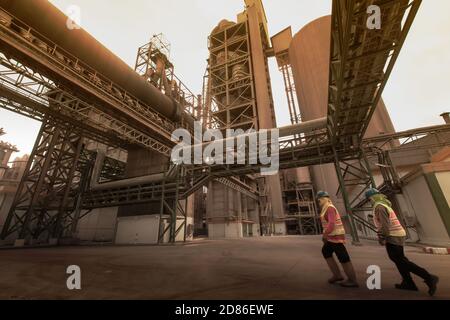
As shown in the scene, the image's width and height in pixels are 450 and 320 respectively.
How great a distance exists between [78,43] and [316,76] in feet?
91.2

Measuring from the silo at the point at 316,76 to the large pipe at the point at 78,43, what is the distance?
22.0 m

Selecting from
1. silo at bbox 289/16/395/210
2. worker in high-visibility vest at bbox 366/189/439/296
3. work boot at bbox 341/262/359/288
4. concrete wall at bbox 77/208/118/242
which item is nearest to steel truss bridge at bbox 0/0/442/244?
concrete wall at bbox 77/208/118/242

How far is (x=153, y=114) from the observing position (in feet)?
51.6

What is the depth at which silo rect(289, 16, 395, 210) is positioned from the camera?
2555 cm

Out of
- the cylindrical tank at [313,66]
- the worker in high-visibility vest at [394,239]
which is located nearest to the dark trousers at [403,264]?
the worker in high-visibility vest at [394,239]

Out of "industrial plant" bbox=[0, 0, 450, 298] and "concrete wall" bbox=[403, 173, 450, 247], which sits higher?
"industrial plant" bbox=[0, 0, 450, 298]

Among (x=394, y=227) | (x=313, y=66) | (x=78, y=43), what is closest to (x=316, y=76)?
(x=313, y=66)

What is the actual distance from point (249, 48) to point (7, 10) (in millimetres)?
24980

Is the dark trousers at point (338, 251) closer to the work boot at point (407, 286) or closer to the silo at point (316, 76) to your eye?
the work boot at point (407, 286)

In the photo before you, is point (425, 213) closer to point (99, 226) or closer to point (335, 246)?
point (335, 246)

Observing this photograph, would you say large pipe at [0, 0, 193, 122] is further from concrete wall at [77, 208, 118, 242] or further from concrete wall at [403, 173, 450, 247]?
concrete wall at [403, 173, 450, 247]

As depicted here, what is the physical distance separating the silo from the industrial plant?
0.18 meters
